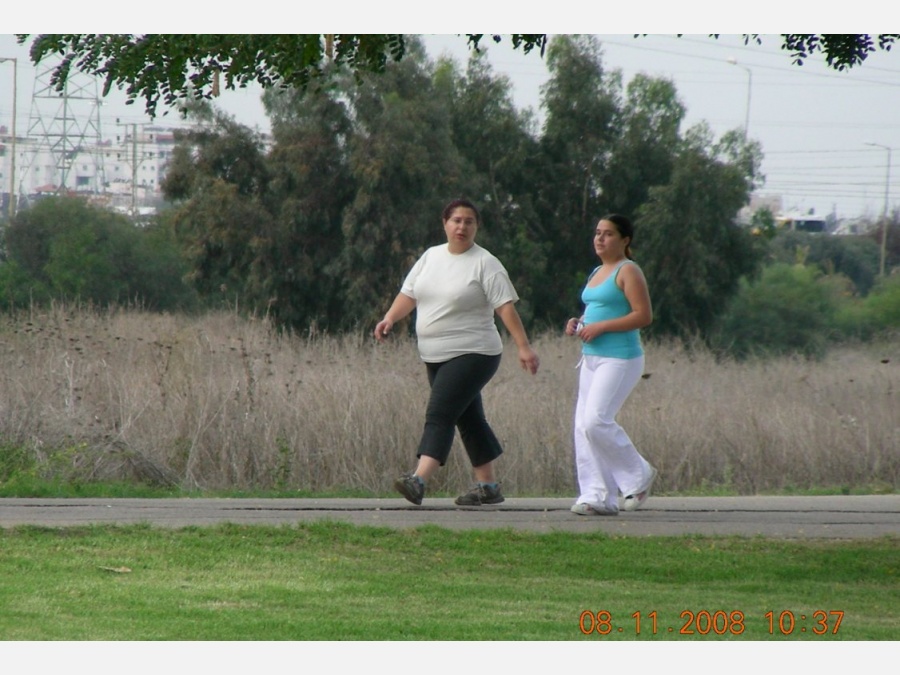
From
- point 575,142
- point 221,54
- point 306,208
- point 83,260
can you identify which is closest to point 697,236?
point 575,142

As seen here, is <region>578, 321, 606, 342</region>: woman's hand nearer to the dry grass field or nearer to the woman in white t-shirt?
the woman in white t-shirt

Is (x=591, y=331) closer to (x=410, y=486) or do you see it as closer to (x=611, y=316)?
(x=611, y=316)

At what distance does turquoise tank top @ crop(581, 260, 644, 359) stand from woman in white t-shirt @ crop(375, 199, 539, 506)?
0.39 meters

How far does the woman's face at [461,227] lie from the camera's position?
7.04 meters

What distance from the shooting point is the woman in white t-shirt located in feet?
23.0

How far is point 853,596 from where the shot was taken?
5.60 m

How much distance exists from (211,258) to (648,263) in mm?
11309

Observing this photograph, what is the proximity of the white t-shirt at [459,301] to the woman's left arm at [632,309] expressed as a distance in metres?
0.54

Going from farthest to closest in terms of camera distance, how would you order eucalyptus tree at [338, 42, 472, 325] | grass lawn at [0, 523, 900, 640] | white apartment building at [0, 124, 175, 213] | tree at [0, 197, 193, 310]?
white apartment building at [0, 124, 175, 213]
eucalyptus tree at [338, 42, 472, 325]
tree at [0, 197, 193, 310]
grass lawn at [0, 523, 900, 640]

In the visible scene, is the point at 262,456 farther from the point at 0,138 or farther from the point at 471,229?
the point at 0,138

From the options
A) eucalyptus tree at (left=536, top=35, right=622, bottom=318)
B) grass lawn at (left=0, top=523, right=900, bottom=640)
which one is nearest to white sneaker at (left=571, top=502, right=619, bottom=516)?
grass lawn at (left=0, top=523, right=900, bottom=640)

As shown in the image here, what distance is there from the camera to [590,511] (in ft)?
23.5

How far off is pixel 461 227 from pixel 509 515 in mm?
1726

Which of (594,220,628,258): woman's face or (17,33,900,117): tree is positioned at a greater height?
(17,33,900,117): tree
